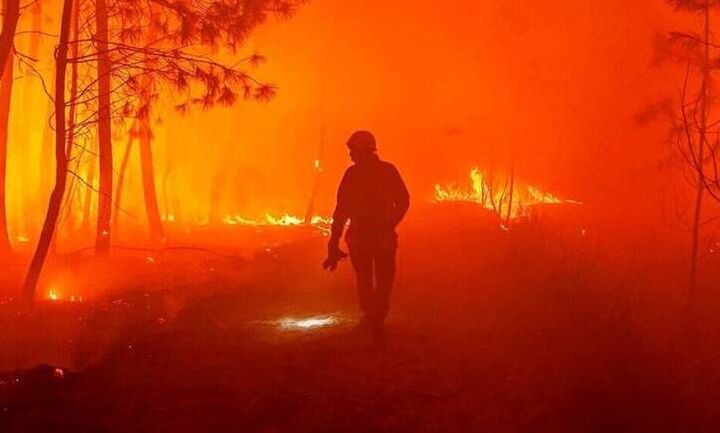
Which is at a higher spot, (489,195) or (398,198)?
(489,195)

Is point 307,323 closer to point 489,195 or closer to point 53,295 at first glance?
point 53,295

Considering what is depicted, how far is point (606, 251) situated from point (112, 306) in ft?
39.6

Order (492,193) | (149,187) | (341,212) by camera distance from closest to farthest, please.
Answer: (341,212), (149,187), (492,193)

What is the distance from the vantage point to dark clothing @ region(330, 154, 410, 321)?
22.2ft

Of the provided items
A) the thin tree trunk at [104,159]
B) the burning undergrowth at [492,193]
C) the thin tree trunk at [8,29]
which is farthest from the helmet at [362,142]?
the burning undergrowth at [492,193]

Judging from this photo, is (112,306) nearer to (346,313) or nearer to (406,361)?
(346,313)

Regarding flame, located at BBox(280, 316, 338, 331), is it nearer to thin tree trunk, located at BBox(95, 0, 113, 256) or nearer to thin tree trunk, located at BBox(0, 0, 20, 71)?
thin tree trunk, located at BBox(0, 0, 20, 71)

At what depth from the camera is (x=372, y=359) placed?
661 cm

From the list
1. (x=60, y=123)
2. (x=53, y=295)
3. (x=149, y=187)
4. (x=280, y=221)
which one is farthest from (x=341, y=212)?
(x=280, y=221)

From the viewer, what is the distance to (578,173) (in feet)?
114

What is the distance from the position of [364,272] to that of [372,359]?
85 cm

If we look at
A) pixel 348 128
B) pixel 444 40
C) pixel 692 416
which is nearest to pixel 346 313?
pixel 692 416

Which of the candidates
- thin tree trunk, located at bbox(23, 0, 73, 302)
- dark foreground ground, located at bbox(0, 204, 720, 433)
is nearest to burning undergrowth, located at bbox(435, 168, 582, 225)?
dark foreground ground, located at bbox(0, 204, 720, 433)

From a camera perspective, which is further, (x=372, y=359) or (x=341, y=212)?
(x=341, y=212)
